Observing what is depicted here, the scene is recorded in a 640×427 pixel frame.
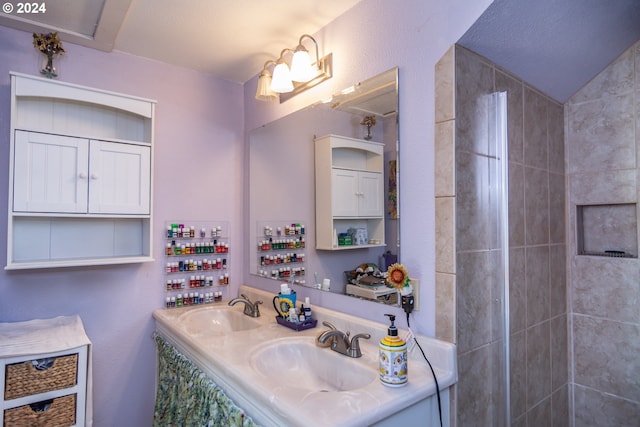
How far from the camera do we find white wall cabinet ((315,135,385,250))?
1483mm

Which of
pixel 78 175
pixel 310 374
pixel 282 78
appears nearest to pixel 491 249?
pixel 310 374

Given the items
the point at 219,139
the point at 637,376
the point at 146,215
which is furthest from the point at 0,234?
the point at 637,376

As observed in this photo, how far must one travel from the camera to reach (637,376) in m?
1.51

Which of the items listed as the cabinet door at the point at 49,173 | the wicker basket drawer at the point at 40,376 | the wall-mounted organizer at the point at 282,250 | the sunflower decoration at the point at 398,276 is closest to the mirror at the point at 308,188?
the wall-mounted organizer at the point at 282,250

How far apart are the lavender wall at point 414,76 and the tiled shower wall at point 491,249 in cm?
5

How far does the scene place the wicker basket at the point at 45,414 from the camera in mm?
1350

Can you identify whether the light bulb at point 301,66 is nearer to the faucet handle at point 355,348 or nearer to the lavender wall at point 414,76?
Result: the lavender wall at point 414,76

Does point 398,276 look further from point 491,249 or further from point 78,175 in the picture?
point 78,175

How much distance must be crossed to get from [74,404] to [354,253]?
1270 millimetres

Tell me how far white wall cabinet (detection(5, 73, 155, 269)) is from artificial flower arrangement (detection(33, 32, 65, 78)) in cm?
15

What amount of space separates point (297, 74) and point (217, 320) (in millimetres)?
1395

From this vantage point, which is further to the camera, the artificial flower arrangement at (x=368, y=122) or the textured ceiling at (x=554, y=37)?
the artificial flower arrangement at (x=368, y=122)

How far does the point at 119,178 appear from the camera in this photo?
1791 mm

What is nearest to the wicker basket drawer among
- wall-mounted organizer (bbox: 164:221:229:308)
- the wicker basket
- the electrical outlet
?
the wicker basket
